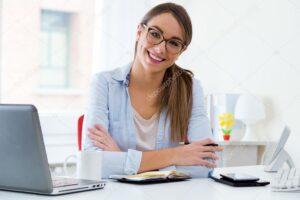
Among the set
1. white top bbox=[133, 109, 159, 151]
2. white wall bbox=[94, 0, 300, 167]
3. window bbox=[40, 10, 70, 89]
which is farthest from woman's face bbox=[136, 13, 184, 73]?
window bbox=[40, 10, 70, 89]

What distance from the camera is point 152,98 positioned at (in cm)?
220

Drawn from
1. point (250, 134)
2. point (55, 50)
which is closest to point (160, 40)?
point (250, 134)

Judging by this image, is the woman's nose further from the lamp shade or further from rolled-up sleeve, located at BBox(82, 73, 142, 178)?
the lamp shade

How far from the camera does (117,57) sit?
4.14m

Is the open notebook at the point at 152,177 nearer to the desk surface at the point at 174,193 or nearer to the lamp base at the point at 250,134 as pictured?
the desk surface at the point at 174,193

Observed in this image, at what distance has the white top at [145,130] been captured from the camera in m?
2.14

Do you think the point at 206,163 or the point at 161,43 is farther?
the point at 161,43

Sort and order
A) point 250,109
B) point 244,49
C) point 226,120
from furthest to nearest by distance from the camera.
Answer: point 244,49 < point 226,120 < point 250,109

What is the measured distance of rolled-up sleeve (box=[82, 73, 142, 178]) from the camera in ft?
6.05

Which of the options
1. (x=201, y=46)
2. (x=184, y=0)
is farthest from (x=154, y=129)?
(x=184, y=0)

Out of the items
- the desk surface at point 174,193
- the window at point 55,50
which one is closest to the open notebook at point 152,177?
the desk surface at point 174,193

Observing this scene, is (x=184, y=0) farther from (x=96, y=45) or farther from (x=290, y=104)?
(x=290, y=104)

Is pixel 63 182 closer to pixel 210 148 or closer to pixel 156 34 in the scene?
pixel 210 148

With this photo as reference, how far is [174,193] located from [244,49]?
2.58 meters
